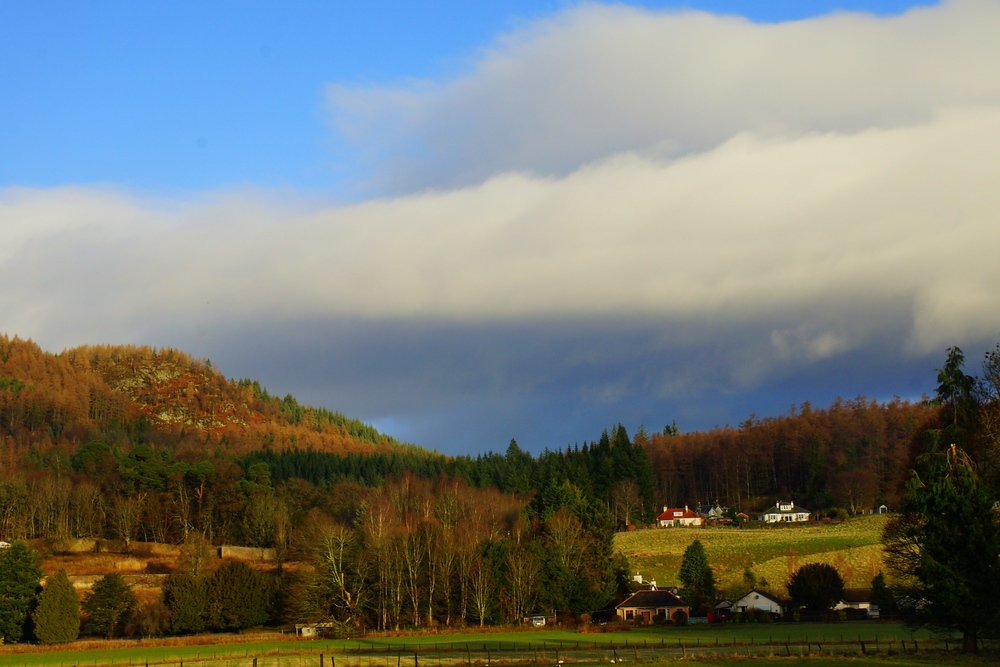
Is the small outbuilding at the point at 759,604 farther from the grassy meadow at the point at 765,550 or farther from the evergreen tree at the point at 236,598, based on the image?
the evergreen tree at the point at 236,598

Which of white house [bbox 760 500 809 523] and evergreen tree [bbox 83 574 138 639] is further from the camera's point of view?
white house [bbox 760 500 809 523]

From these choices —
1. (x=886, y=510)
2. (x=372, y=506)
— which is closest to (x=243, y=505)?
(x=372, y=506)

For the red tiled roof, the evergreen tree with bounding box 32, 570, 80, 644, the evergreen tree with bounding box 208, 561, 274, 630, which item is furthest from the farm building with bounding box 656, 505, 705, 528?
the evergreen tree with bounding box 32, 570, 80, 644

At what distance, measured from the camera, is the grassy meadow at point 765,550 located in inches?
4360

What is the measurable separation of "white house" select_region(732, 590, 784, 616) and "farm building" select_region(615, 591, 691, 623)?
4.75 meters

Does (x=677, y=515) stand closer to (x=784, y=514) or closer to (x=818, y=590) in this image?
(x=784, y=514)

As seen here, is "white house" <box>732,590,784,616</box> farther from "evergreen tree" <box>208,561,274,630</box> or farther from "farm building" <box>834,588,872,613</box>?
"evergreen tree" <box>208,561,274,630</box>

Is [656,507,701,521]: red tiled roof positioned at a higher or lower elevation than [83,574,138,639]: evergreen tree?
higher

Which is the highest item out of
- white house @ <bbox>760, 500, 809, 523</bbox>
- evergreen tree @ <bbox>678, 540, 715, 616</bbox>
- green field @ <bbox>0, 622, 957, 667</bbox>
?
white house @ <bbox>760, 500, 809, 523</bbox>

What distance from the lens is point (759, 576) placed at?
111 m

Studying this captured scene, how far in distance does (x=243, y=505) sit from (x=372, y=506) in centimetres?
1592

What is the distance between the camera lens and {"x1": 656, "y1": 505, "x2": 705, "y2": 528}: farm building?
17275cm

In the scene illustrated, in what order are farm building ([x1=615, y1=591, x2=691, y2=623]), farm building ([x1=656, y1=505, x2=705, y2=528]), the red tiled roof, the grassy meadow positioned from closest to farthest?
farm building ([x1=615, y1=591, x2=691, y2=623]), the grassy meadow, farm building ([x1=656, y1=505, x2=705, y2=528]), the red tiled roof

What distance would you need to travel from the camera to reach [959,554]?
5978 centimetres
